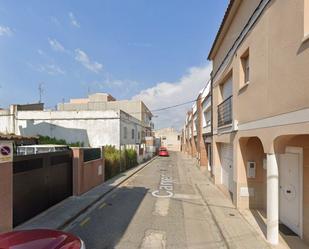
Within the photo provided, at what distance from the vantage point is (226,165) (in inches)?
557

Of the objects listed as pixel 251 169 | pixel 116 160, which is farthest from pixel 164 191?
pixel 116 160

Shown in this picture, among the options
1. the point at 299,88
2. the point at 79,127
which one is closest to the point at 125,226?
the point at 299,88

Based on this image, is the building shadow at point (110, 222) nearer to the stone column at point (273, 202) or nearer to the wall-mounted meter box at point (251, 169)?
the stone column at point (273, 202)

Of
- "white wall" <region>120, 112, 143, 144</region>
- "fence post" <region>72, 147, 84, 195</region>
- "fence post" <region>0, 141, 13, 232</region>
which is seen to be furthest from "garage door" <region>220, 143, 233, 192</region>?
"white wall" <region>120, 112, 143, 144</region>

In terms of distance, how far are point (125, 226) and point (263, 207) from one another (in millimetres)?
5145

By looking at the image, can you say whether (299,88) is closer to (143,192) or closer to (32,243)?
(32,243)

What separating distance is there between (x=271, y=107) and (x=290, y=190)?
2784 millimetres

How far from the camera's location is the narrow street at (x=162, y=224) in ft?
22.4

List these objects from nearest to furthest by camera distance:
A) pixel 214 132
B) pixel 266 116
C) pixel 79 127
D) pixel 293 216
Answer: pixel 266 116
pixel 293 216
pixel 214 132
pixel 79 127

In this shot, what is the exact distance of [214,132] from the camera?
1563cm

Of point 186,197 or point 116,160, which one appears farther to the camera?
point 116,160

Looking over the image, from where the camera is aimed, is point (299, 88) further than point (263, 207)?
No

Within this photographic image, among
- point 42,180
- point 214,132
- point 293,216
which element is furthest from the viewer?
point 214,132

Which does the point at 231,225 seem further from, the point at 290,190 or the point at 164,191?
the point at 164,191
